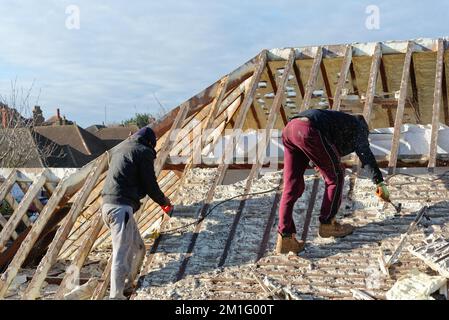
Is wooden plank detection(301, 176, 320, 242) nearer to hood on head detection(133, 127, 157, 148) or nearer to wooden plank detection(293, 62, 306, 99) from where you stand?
hood on head detection(133, 127, 157, 148)

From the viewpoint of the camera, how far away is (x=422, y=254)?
14.0ft

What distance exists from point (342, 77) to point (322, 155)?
7.56 feet

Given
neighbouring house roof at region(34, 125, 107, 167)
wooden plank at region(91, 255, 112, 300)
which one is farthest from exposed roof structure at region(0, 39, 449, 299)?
neighbouring house roof at region(34, 125, 107, 167)

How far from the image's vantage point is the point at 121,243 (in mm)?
4531

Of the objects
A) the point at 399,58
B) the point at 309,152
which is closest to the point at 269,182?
the point at 309,152

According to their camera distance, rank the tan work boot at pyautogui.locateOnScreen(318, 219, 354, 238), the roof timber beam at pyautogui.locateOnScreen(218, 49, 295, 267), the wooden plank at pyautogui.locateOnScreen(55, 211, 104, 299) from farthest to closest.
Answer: the roof timber beam at pyautogui.locateOnScreen(218, 49, 295, 267) → the tan work boot at pyautogui.locateOnScreen(318, 219, 354, 238) → the wooden plank at pyautogui.locateOnScreen(55, 211, 104, 299)

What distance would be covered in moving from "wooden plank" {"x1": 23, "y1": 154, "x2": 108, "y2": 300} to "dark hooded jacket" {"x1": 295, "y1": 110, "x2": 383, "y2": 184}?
2.34 m

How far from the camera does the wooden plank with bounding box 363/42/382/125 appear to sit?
6009 mm

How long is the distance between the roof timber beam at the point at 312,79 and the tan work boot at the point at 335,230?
179cm

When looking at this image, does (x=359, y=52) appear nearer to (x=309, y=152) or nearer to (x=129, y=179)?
(x=309, y=152)

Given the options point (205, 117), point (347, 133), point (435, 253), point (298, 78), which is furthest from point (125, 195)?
point (298, 78)

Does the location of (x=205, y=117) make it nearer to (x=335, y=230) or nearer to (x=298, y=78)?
(x=298, y=78)

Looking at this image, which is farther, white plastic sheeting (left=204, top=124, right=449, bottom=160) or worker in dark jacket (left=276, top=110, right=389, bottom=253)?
white plastic sheeting (left=204, top=124, right=449, bottom=160)
